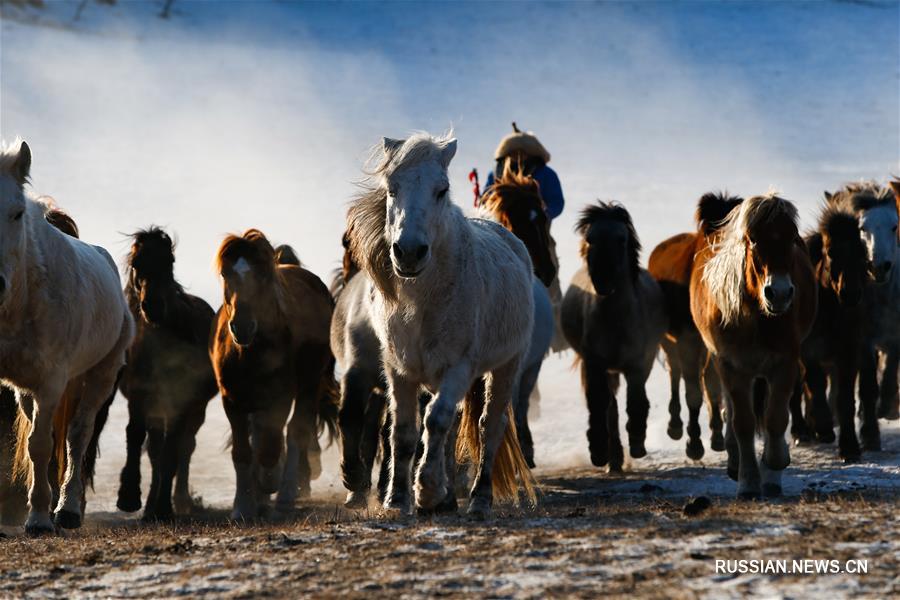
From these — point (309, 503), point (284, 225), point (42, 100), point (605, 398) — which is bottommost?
point (309, 503)

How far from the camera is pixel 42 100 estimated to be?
42.2 metres

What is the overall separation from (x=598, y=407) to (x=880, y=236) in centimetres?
248

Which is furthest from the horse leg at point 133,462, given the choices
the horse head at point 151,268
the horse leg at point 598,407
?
the horse leg at point 598,407

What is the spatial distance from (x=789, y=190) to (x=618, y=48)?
2551 centimetres

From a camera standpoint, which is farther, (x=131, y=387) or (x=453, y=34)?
(x=453, y=34)

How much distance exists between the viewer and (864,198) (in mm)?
10383

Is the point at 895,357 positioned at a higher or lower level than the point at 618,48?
lower

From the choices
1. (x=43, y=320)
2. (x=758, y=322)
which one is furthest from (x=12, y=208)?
(x=758, y=322)

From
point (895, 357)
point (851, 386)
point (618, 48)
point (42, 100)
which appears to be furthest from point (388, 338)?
point (618, 48)

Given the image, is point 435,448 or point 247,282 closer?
point 435,448

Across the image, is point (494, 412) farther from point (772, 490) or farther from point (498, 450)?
point (772, 490)

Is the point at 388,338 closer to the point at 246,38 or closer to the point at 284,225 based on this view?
the point at 284,225

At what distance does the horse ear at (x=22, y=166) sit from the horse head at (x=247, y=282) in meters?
2.26

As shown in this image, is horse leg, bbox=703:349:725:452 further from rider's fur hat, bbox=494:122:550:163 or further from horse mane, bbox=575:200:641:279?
rider's fur hat, bbox=494:122:550:163
